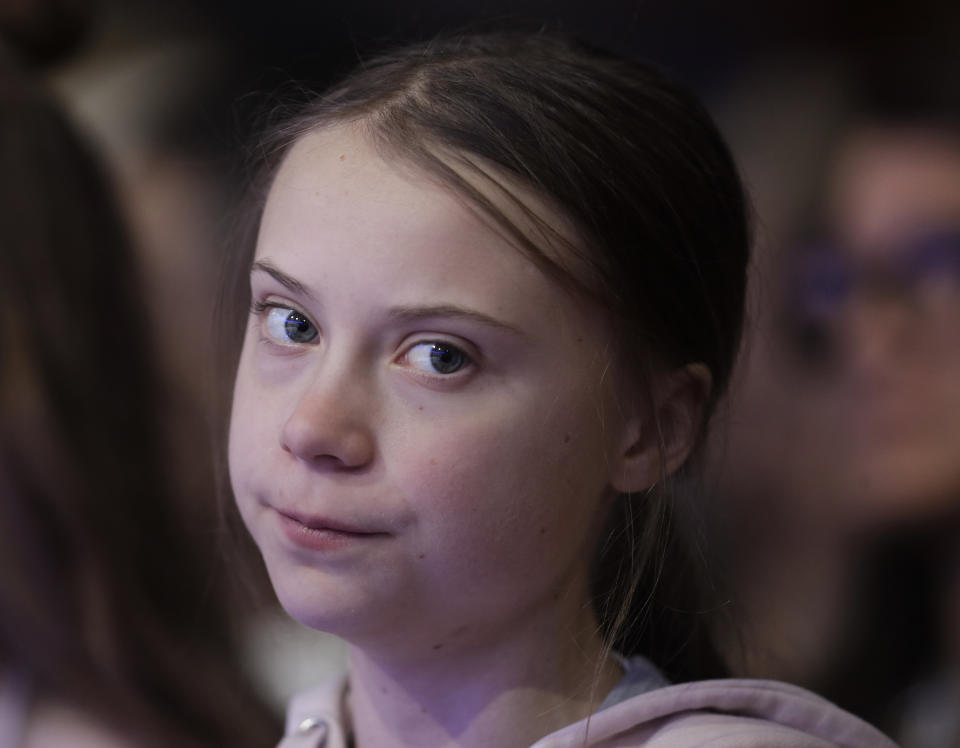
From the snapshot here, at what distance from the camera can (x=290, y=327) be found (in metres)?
0.69

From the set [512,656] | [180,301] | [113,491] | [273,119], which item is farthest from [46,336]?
[512,656]

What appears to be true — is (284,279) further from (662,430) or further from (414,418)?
(662,430)

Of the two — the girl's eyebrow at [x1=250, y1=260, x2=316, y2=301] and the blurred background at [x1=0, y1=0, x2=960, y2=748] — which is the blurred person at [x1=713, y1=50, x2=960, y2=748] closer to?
the blurred background at [x1=0, y1=0, x2=960, y2=748]

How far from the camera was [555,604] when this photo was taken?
2.36 feet

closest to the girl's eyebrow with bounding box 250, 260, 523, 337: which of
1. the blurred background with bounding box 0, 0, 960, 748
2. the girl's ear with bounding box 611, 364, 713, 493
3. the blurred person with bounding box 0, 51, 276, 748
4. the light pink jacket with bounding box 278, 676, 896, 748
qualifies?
the girl's ear with bounding box 611, 364, 713, 493

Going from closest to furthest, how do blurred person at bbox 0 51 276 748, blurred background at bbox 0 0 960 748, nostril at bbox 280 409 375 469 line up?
nostril at bbox 280 409 375 469 → blurred person at bbox 0 51 276 748 → blurred background at bbox 0 0 960 748

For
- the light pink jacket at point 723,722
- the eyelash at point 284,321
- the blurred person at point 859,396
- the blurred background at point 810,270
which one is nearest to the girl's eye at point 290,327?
the eyelash at point 284,321

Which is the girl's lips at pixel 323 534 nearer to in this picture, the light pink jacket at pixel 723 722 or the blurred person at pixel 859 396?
the light pink jacket at pixel 723 722

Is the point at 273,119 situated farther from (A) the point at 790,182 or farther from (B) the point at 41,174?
(A) the point at 790,182

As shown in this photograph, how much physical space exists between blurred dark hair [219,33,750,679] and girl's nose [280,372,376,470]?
0.13 meters

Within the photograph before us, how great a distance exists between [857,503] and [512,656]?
1.00 meters

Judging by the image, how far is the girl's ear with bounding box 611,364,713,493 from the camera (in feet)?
2.36

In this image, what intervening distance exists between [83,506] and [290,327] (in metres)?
0.65

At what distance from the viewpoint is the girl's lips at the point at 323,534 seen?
2.11 feet
